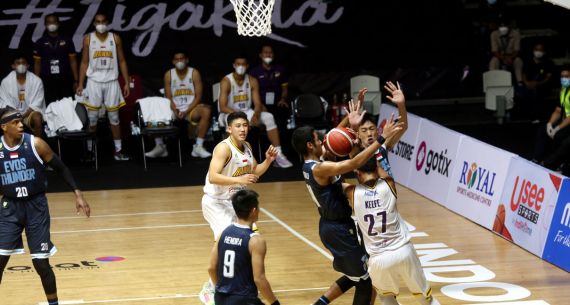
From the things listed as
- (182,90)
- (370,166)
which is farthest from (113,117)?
(370,166)

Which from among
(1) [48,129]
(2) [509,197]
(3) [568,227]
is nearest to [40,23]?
(1) [48,129]

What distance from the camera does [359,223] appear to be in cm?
851

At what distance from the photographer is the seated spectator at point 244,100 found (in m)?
17.1

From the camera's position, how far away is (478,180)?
1331 centimetres

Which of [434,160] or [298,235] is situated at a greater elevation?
[434,160]

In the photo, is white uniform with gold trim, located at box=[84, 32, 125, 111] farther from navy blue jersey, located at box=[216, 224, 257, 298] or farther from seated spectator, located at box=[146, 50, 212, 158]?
navy blue jersey, located at box=[216, 224, 257, 298]

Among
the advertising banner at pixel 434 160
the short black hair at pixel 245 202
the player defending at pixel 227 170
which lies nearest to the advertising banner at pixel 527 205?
the advertising banner at pixel 434 160

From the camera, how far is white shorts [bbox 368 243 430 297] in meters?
8.34

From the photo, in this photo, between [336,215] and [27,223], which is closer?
[336,215]

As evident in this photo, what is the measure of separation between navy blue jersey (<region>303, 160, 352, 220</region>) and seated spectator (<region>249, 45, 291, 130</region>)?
9.06 meters

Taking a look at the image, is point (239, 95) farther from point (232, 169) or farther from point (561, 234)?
point (232, 169)

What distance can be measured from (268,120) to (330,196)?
849 cm

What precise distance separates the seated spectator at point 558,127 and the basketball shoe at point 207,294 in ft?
23.2

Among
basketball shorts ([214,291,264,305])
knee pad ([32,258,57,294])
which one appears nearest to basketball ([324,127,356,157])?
basketball shorts ([214,291,264,305])
